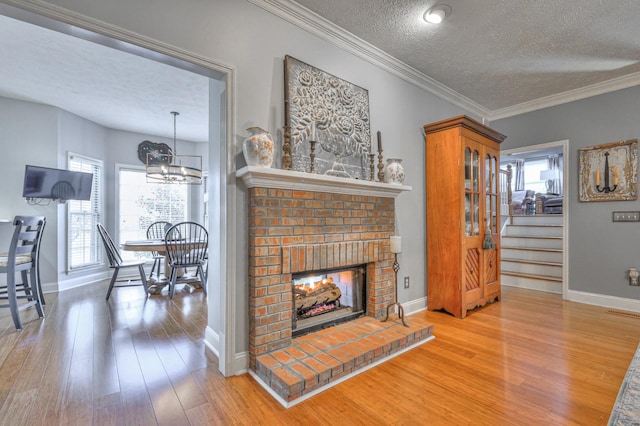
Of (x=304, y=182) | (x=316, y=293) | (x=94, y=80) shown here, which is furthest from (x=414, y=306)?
(x=94, y=80)

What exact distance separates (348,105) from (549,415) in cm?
259

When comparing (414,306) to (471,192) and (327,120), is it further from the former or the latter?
(327,120)

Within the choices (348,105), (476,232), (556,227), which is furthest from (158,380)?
(556,227)

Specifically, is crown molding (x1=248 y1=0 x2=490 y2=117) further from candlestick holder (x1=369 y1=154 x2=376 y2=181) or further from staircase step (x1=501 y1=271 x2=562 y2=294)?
staircase step (x1=501 y1=271 x2=562 y2=294)

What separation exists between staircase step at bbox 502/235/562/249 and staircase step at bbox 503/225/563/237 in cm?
22

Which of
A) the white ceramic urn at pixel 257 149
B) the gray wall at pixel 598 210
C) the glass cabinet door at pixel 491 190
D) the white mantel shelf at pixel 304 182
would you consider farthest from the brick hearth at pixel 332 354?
the gray wall at pixel 598 210

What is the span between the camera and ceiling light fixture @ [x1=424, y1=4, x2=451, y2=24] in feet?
7.50

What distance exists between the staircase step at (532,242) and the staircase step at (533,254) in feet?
0.60

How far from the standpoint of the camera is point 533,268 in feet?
15.1

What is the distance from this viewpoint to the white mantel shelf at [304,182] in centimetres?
192

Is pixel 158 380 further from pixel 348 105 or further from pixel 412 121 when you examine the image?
pixel 412 121

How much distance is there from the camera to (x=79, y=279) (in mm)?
4691

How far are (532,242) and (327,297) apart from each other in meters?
4.36

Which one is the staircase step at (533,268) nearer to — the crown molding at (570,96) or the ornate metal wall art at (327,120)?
the crown molding at (570,96)
